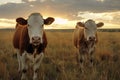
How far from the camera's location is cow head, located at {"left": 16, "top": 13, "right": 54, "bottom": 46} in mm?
6605

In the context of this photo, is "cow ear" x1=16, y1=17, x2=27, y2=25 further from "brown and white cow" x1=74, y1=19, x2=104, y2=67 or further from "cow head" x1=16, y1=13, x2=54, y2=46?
"brown and white cow" x1=74, y1=19, x2=104, y2=67

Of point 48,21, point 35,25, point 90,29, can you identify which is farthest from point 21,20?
point 90,29

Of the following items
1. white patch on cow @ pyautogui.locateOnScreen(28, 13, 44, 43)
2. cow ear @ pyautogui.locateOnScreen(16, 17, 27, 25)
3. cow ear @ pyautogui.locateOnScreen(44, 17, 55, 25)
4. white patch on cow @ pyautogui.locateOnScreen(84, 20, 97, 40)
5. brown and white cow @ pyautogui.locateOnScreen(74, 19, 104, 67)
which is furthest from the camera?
brown and white cow @ pyautogui.locateOnScreen(74, 19, 104, 67)

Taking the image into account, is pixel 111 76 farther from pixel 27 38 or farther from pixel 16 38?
pixel 16 38

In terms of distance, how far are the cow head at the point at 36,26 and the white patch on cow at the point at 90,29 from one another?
225cm

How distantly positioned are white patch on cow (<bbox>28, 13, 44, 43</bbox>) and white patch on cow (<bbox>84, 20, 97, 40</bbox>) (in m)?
2.69

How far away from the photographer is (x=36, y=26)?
7062 millimetres

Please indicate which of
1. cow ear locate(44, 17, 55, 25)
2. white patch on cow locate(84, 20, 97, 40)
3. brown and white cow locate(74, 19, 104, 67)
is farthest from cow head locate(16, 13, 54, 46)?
brown and white cow locate(74, 19, 104, 67)

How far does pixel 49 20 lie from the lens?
7.70 metres

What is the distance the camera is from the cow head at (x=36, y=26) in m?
6.61

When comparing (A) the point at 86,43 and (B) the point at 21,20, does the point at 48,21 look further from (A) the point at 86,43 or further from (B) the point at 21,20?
(A) the point at 86,43

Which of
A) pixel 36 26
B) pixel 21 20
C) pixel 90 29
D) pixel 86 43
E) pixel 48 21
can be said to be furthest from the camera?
pixel 86 43

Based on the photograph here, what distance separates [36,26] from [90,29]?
3310mm

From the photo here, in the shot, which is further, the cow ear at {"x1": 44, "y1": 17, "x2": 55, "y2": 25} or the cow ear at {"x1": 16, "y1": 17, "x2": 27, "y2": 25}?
the cow ear at {"x1": 44, "y1": 17, "x2": 55, "y2": 25}
